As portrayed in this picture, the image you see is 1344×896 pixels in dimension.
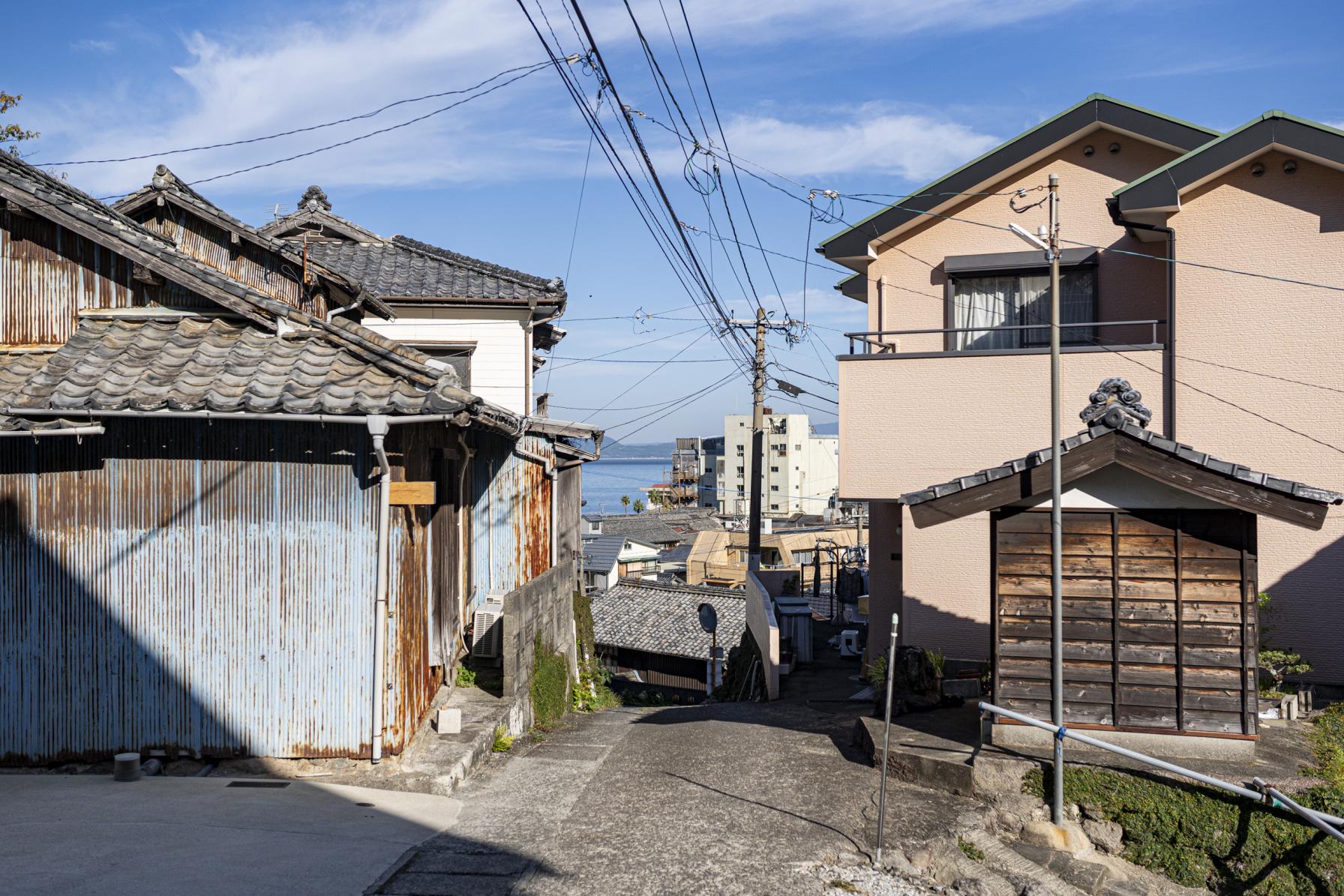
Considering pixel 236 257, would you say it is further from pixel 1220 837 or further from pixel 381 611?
pixel 1220 837

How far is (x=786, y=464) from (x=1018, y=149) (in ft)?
255

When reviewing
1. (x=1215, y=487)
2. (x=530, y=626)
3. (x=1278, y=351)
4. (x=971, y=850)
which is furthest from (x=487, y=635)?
(x=1278, y=351)

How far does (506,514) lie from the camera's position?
14078 millimetres

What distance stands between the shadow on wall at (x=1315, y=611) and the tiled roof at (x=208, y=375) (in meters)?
9.78

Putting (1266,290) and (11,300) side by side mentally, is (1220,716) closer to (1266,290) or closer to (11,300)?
(1266,290)

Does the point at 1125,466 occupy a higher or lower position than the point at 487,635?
higher

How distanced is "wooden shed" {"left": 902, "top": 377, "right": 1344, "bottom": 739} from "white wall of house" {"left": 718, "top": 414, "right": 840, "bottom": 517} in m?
78.6

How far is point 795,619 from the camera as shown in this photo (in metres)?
18.1

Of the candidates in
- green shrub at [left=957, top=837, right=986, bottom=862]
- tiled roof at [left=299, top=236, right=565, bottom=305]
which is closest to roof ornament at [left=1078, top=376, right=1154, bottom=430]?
green shrub at [left=957, top=837, right=986, bottom=862]

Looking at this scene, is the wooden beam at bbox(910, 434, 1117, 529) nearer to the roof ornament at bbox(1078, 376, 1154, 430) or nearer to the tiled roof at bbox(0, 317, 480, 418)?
the roof ornament at bbox(1078, 376, 1154, 430)

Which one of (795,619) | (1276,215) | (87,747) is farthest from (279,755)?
(1276,215)

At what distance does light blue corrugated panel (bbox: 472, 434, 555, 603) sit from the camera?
1348 cm

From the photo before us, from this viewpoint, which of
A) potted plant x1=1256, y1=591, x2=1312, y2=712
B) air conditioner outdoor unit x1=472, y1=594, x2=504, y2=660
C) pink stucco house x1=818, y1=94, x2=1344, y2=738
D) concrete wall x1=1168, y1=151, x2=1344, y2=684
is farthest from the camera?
air conditioner outdoor unit x1=472, y1=594, x2=504, y2=660

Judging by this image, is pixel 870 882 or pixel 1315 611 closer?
pixel 870 882
